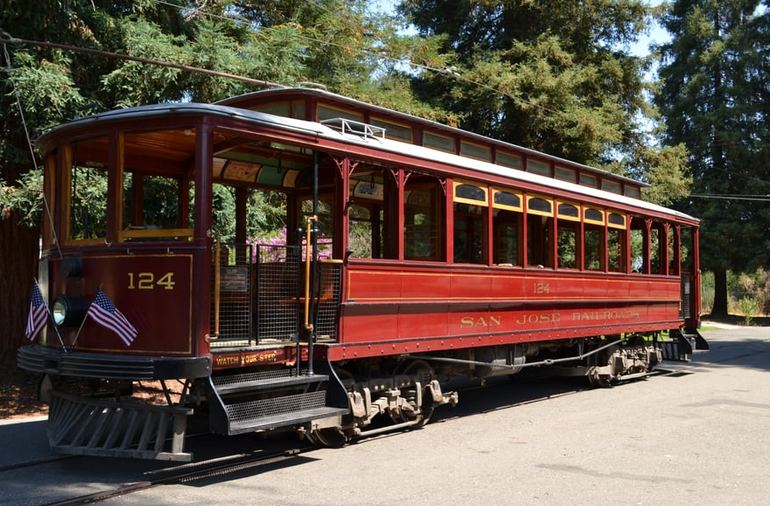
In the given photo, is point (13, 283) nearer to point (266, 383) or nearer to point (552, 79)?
point (266, 383)

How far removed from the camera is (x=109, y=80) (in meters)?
9.95

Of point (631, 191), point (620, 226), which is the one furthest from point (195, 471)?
point (631, 191)

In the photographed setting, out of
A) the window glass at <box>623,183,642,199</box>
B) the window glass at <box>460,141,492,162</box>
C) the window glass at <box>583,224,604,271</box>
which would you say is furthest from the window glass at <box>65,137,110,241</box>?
the window glass at <box>623,183,642,199</box>

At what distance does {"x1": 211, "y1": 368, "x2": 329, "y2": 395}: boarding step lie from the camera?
20.9 feet

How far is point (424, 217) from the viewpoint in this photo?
9070mm

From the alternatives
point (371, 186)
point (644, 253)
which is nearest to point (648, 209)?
point (644, 253)

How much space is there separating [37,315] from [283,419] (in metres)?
2.57

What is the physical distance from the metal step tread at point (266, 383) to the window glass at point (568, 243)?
551 cm

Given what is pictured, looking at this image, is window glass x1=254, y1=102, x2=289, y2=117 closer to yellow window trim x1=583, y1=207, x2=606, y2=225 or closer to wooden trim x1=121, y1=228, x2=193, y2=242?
wooden trim x1=121, y1=228, x2=193, y2=242

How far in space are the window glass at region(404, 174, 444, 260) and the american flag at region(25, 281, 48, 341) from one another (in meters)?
3.89

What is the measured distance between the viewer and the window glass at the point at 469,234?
9.58 m

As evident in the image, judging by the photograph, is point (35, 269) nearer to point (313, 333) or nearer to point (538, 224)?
point (313, 333)

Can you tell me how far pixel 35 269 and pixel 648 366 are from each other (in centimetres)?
1066

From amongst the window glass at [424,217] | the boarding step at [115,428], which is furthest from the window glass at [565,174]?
the boarding step at [115,428]
